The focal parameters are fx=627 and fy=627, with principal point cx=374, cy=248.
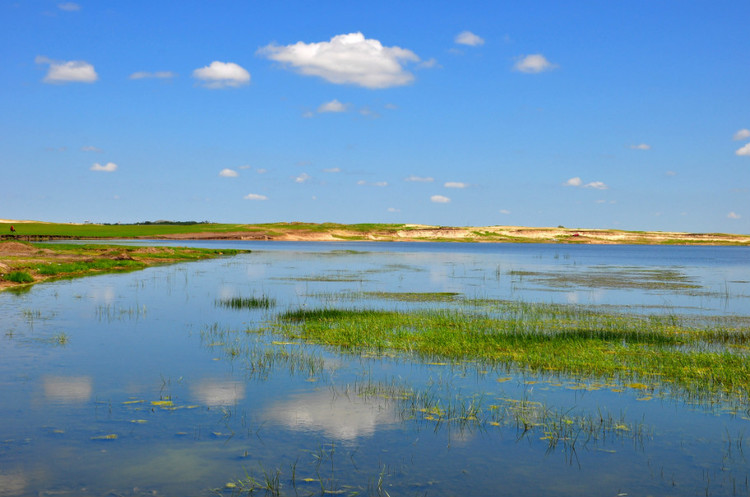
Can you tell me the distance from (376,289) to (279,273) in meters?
18.4

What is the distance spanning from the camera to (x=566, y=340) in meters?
22.4

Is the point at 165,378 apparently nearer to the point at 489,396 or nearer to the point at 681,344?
the point at 489,396

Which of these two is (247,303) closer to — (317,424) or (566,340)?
(566,340)

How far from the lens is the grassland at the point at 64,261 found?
146ft

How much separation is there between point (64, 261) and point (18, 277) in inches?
649

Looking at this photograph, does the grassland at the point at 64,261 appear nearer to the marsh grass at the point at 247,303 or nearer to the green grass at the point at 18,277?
the green grass at the point at 18,277

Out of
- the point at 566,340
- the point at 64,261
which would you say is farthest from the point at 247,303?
the point at 64,261

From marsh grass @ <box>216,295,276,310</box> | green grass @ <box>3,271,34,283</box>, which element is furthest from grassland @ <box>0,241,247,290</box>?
marsh grass @ <box>216,295,276,310</box>

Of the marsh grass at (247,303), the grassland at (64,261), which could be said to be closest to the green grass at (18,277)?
the grassland at (64,261)

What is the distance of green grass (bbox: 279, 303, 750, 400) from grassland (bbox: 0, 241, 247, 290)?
25753mm

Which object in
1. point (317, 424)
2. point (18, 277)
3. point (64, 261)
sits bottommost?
point (317, 424)

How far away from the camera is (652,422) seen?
13500mm

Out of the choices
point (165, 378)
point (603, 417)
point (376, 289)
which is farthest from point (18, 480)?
point (376, 289)

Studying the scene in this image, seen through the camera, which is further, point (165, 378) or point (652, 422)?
point (165, 378)
